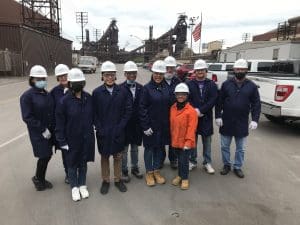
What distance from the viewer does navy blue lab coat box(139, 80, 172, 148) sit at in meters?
5.11

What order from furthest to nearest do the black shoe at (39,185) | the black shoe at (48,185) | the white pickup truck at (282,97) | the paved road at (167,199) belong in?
the white pickup truck at (282,97) → the black shoe at (48,185) → the black shoe at (39,185) → the paved road at (167,199)

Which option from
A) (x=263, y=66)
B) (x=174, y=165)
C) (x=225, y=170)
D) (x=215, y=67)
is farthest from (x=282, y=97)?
(x=215, y=67)

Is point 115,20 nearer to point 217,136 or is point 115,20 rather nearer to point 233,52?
point 233,52

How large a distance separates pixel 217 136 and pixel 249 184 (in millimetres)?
3433

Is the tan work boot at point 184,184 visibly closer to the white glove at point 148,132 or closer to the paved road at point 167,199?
the paved road at point 167,199

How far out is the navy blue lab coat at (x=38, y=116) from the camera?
182 inches

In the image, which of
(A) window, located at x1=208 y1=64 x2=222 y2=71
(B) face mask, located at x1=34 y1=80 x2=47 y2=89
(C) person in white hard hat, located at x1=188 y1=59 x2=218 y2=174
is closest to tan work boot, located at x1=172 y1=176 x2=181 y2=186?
(C) person in white hard hat, located at x1=188 y1=59 x2=218 y2=174

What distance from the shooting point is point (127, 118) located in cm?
497

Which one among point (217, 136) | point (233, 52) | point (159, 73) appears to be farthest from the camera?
point (233, 52)

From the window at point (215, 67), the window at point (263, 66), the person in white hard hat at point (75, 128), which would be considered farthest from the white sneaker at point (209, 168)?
the window at point (215, 67)

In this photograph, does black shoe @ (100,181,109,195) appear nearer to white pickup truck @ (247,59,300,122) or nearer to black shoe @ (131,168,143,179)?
black shoe @ (131,168,143,179)

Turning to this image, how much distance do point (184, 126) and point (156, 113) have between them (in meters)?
0.48

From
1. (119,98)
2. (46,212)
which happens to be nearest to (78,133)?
(119,98)

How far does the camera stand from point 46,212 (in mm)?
4301
